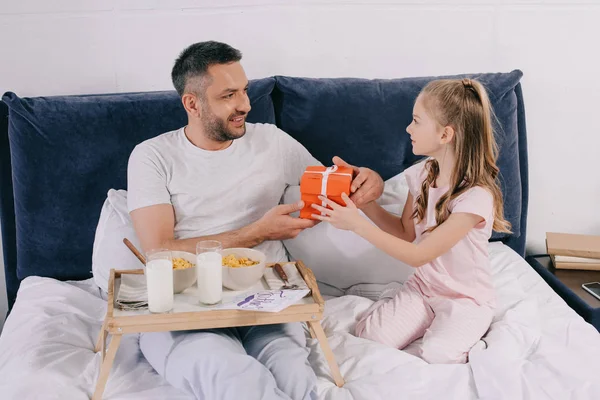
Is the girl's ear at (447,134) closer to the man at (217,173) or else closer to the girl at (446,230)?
the girl at (446,230)

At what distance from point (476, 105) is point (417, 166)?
338 mm

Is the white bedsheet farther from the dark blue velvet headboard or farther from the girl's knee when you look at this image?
the dark blue velvet headboard

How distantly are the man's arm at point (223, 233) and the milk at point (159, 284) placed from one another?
402 millimetres

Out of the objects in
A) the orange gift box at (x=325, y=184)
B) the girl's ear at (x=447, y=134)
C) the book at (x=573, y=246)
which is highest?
the girl's ear at (x=447, y=134)

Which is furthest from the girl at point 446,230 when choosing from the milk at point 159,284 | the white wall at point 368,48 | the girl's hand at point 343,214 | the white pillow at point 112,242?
the white wall at point 368,48

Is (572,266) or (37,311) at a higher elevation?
(37,311)

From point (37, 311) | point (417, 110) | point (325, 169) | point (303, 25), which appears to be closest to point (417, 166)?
point (417, 110)

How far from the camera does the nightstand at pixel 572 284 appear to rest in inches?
86.7

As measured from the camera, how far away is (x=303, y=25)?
2.54 meters

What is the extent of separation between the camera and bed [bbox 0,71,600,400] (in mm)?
→ 1614

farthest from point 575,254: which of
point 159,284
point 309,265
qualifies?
point 159,284

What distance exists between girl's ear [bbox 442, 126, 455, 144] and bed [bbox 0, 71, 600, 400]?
1.68 feet

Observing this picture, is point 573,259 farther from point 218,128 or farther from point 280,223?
point 218,128

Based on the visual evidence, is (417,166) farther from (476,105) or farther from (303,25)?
(303,25)
